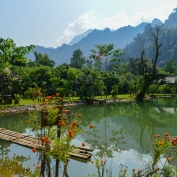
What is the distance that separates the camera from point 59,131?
14.2 ft

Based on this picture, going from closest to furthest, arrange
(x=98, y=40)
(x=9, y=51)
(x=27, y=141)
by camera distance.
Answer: (x=9, y=51) → (x=27, y=141) → (x=98, y=40)

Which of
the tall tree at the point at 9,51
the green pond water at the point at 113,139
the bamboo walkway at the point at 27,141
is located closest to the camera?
the tall tree at the point at 9,51

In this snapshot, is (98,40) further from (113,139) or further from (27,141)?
(27,141)

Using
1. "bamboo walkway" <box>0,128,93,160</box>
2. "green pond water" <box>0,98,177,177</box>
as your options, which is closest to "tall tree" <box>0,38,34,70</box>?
"bamboo walkway" <box>0,128,93,160</box>

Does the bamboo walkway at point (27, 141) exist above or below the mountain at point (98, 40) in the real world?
below

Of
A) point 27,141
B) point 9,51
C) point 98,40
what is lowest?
point 27,141

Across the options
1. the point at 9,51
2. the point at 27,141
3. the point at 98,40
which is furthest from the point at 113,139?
the point at 98,40

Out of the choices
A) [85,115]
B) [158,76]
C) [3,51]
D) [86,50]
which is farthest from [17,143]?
[86,50]

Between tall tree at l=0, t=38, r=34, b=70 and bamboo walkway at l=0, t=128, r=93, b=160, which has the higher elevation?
tall tree at l=0, t=38, r=34, b=70

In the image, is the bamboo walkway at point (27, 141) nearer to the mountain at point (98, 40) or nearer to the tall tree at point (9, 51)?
the tall tree at point (9, 51)

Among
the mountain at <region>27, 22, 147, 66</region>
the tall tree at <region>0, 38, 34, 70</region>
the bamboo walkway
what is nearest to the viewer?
the tall tree at <region>0, 38, 34, 70</region>

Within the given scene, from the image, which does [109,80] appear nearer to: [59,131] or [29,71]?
[29,71]

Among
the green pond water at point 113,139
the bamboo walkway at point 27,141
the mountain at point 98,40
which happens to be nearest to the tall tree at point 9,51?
the bamboo walkway at point 27,141

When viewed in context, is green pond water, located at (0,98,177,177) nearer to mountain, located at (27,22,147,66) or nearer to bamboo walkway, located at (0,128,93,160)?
bamboo walkway, located at (0,128,93,160)
